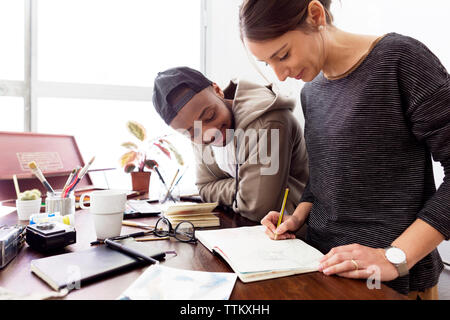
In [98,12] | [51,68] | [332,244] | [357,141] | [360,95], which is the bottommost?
[332,244]

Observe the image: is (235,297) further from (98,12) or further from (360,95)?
(98,12)

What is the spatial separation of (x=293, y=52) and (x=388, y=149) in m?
0.34

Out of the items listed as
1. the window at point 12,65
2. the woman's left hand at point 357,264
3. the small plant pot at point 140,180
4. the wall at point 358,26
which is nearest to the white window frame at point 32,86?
the window at point 12,65

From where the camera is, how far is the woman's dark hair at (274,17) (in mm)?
728

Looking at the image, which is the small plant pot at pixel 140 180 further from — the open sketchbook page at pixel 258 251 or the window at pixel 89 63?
the open sketchbook page at pixel 258 251

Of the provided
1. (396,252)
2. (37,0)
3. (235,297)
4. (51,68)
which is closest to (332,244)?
(396,252)

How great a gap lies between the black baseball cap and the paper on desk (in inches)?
28.0

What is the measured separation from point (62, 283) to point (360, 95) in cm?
76

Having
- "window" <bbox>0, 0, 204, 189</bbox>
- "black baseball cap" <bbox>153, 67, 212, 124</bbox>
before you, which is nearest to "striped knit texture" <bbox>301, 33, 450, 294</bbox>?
"black baseball cap" <bbox>153, 67, 212, 124</bbox>

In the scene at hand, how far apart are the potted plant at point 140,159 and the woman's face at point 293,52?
36.1 inches
